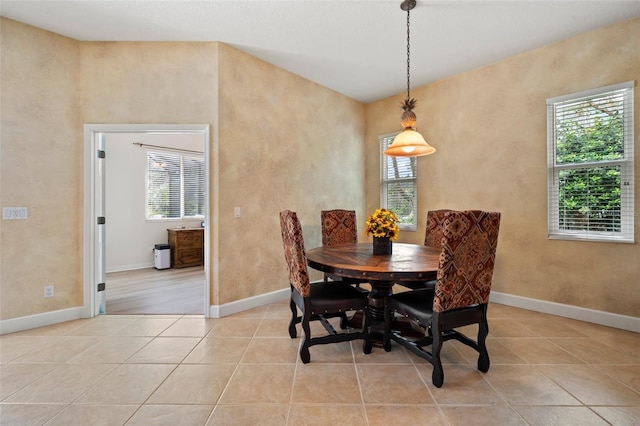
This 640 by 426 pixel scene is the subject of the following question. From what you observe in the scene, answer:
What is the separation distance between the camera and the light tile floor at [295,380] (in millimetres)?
1606

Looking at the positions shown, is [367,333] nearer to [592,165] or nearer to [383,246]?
[383,246]

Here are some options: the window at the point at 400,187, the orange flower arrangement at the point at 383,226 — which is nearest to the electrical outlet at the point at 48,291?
the orange flower arrangement at the point at 383,226

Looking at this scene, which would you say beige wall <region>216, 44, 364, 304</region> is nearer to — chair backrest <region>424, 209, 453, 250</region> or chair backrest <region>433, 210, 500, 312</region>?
chair backrest <region>424, 209, 453, 250</region>

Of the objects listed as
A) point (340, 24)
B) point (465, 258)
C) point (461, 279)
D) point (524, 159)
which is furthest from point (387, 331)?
point (340, 24)

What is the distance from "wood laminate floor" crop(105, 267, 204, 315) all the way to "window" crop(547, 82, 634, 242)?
4290 mm

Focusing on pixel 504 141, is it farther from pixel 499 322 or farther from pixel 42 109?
pixel 42 109

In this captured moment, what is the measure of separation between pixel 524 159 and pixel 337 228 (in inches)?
93.6

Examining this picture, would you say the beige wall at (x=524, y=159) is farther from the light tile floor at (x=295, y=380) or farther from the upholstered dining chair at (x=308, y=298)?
the upholstered dining chair at (x=308, y=298)

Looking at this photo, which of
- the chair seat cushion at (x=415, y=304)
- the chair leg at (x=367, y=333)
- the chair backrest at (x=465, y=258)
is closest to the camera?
the chair backrest at (x=465, y=258)

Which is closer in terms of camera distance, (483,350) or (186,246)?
(483,350)

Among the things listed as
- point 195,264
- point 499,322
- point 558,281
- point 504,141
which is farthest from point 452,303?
point 195,264

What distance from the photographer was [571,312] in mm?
2980

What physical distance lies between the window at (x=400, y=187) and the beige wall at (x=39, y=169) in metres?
4.10

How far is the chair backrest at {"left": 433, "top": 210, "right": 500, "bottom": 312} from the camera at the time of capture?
174cm
